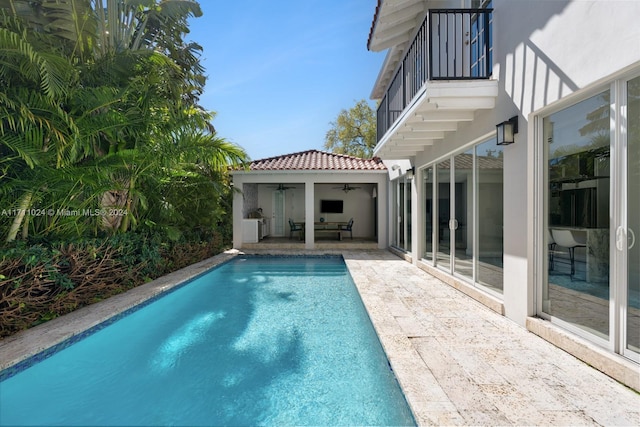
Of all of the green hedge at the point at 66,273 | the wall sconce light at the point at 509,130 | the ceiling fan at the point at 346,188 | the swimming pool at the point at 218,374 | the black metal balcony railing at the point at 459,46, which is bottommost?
the swimming pool at the point at 218,374

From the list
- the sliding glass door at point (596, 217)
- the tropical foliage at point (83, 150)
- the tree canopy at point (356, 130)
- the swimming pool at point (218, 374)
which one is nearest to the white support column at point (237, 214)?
the tropical foliage at point (83, 150)

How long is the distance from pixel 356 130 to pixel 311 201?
1623 cm

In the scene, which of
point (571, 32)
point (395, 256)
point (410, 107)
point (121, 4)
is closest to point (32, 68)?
point (121, 4)

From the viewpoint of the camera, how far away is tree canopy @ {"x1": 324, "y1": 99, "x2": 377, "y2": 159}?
2694 centimetres

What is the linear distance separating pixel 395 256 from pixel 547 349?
7722 millimetres

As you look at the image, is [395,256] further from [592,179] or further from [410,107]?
[592,179]

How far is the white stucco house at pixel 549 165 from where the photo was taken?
2.90m

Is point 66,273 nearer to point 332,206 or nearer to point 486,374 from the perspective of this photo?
point 486,374

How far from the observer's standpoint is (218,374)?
12.0 feet

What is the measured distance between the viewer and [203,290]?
755 cm

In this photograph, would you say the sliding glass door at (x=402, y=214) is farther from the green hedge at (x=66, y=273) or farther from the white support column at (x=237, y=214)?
the green hedge at (x=66, y=273)

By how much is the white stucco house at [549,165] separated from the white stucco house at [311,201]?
6369mm

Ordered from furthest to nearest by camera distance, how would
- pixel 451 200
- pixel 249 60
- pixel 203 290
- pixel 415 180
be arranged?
pixel 249 60 < pixel 415 180 < pixel 203 290 < pixel 451 200

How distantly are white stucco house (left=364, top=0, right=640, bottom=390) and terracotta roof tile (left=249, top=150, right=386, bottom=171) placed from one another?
6282 millimetres
